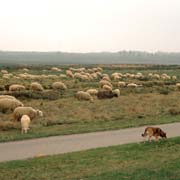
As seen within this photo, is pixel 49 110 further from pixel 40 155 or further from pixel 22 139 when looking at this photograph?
pixel 40 155

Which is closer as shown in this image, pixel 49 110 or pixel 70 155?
pixel 70 155

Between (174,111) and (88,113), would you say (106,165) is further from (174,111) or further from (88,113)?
(174,111)

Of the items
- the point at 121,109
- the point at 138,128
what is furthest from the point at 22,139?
the point at 121,109

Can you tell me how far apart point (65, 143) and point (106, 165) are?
500 centimetres

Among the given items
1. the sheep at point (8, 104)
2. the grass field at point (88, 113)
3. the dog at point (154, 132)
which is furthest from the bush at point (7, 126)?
the dog at point (154, 132)

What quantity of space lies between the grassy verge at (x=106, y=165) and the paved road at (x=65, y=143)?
1.20 m

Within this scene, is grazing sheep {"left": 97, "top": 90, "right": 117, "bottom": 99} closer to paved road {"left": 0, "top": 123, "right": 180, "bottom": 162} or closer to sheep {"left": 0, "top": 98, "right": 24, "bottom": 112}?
sheep {"left": 0, "top": 98, "right": 24, "bottom": 112}

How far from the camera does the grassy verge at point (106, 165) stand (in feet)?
41.2

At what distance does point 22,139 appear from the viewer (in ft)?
65.1

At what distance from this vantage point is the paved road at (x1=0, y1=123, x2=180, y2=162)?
16812mm

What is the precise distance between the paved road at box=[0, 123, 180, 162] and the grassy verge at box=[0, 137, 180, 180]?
1205 millimetres

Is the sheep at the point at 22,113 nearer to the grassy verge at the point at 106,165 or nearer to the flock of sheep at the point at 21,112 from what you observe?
the flock of sheep at the point at 21,112

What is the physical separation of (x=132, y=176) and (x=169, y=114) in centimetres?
1746

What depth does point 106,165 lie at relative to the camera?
1404 centimetres
